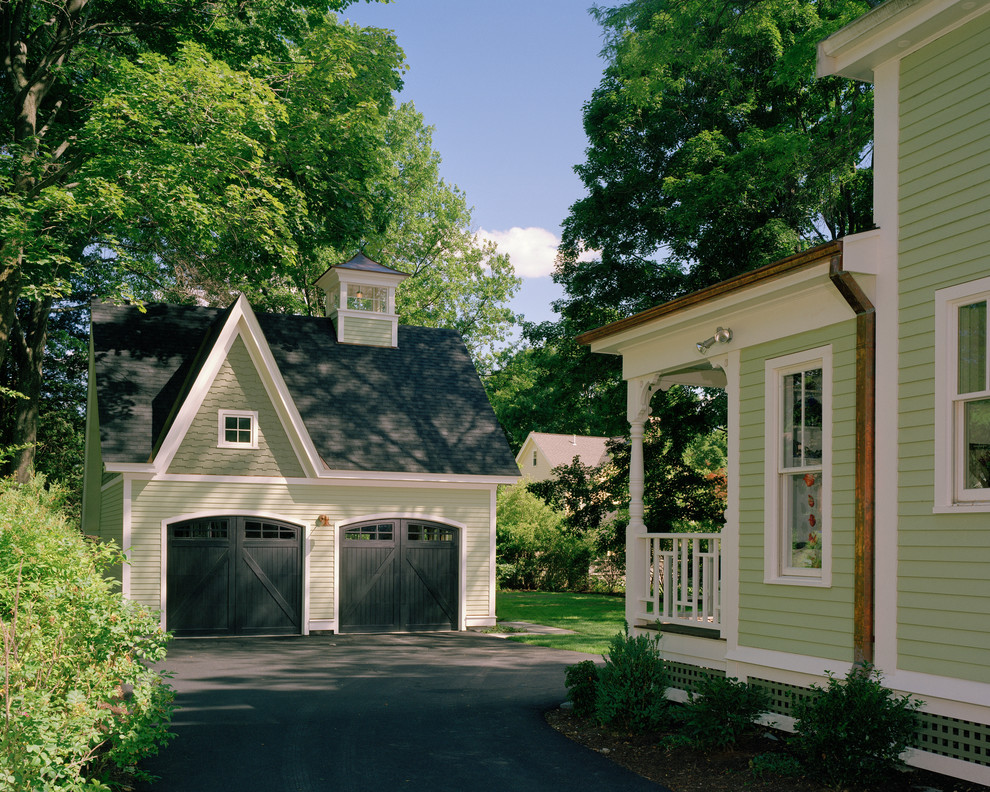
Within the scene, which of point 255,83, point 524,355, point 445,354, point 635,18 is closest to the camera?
point 255,83

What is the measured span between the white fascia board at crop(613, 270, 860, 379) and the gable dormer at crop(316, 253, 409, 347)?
1126cm

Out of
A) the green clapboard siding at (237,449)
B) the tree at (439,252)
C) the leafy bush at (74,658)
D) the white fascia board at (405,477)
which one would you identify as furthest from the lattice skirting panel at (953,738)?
the tree at (439,252)

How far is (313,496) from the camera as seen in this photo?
18.4 m

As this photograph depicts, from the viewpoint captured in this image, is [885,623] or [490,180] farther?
[490,180]

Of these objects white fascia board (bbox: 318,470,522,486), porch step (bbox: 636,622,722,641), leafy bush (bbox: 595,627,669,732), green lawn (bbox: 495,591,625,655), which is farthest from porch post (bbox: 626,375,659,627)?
white fascia board (bbox: 318,470,522,486)

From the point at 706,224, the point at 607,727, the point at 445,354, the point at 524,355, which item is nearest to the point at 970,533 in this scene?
the point at 607,727

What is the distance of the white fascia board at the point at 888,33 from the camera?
6.64 metres

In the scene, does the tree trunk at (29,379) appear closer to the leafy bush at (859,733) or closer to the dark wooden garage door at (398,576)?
the dark wooden garage door at (398,576)

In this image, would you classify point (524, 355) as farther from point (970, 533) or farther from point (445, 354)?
point (970, 533)

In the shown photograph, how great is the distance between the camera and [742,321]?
8.86 meters

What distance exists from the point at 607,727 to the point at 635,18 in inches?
624

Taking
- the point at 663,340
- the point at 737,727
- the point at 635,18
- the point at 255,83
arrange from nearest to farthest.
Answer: the point at 737,727
the point at 663,340
the point at 255,83
the point at 635,18

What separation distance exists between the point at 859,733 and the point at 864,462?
2065mm

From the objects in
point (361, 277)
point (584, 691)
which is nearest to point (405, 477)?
point (361, 277)
